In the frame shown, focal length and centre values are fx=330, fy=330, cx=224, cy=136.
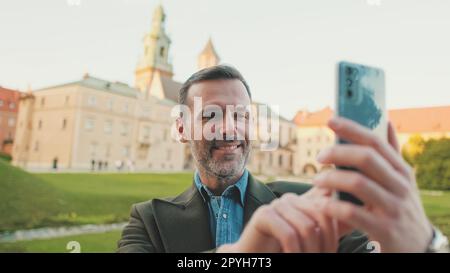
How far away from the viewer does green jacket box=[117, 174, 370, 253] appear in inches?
25.7

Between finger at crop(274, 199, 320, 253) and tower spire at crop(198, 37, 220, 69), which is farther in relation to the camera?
tower spire at crop(198, 37, 220, 69)

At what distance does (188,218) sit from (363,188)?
1.50 ft

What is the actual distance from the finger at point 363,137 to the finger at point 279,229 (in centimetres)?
11

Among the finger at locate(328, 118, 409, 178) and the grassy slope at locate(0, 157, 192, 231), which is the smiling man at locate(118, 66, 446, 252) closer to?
the finger at locate(328, 118, 409, 178)

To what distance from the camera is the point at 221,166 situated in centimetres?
72

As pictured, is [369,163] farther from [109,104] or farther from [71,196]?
[71,196]

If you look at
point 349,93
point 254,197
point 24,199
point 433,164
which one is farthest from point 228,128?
point 433,164

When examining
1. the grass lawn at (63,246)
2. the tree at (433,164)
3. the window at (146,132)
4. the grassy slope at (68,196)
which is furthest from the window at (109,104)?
the tree at (433,164)

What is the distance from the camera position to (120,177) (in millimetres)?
4570

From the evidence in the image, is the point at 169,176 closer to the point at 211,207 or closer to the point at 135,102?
the point at 135,102

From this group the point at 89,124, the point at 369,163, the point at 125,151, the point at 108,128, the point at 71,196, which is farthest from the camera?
the point at 71,196

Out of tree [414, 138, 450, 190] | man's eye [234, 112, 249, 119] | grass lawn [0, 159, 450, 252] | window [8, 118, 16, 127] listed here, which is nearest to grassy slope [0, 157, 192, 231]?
grass lawn [0, 159, 450, 252]

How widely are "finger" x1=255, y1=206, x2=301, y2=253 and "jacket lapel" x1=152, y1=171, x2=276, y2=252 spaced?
34 centimetres
